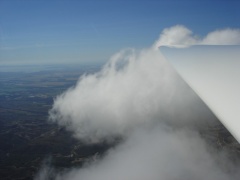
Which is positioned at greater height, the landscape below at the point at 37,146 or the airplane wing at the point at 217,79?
the airplane wing at the point at 217,79

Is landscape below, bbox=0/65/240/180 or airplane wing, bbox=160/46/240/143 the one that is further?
landscape below, bbox=0/65/240/180

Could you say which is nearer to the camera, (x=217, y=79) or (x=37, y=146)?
(x=217, y=79)

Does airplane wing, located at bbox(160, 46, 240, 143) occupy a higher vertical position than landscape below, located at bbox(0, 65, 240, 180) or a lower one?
higher

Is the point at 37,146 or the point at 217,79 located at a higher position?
the point at 217,79

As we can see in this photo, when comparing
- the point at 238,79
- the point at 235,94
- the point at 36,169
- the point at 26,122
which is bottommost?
the point at 36,169

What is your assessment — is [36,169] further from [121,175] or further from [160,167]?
[160,167]

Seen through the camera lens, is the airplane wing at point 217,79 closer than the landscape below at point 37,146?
Yes

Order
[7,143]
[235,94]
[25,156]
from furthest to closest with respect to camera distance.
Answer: [7,143]
[25,156]
[235,94]

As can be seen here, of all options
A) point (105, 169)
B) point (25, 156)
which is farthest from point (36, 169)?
point (105, 169)
